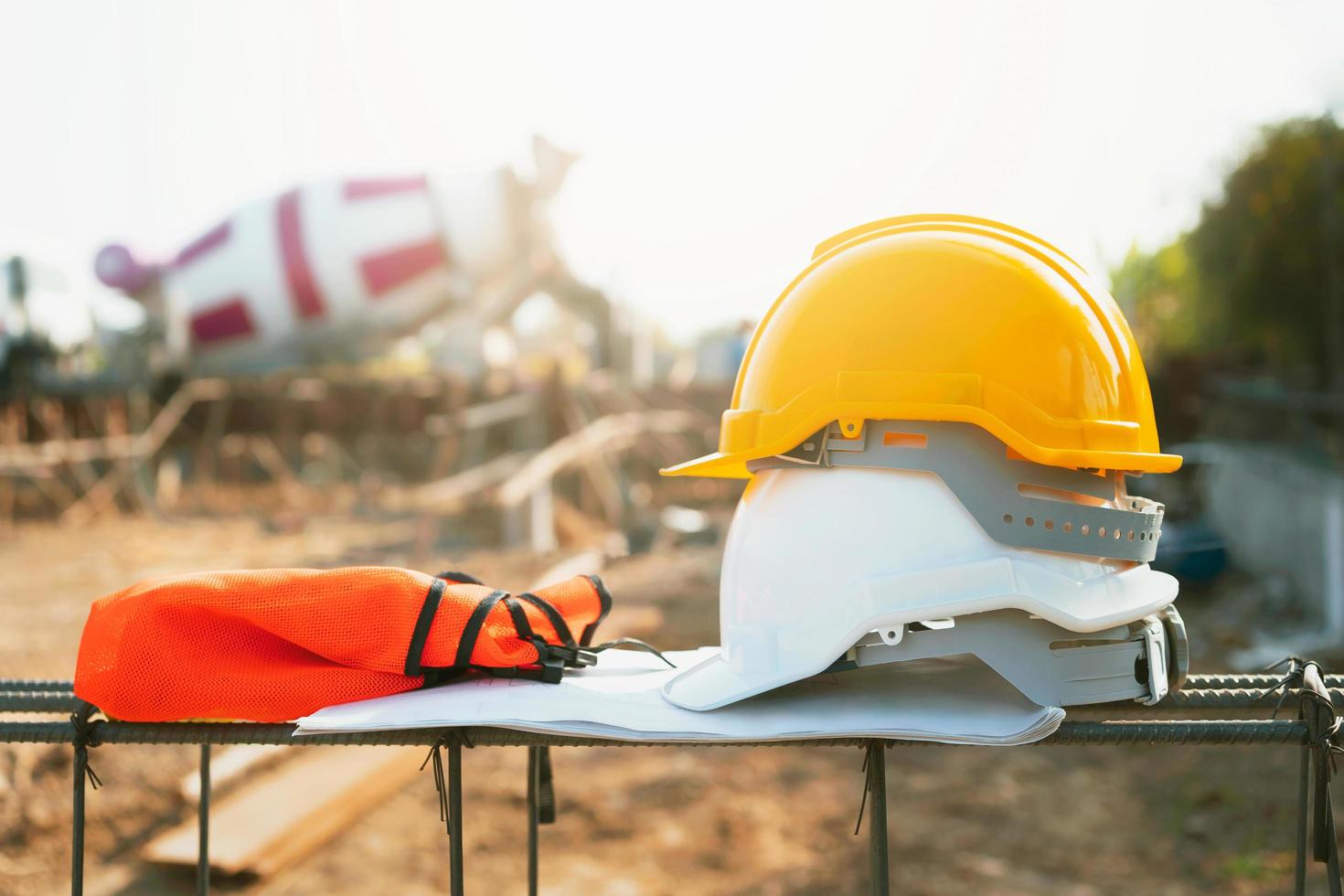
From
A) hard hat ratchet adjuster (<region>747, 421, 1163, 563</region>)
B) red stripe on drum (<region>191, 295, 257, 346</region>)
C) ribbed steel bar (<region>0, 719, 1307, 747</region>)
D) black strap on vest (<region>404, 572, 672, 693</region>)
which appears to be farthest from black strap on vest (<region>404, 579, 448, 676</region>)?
red stripe on drum (<region>191, 295, 257, 346</region>)

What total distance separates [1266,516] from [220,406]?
14292 mm

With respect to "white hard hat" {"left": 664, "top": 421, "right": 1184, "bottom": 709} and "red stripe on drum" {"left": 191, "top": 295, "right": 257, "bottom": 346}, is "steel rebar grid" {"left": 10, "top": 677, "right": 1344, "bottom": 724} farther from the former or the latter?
"red stripe on drum" {"left": 191, "top": 295, "right": 257, "bottom": 346}

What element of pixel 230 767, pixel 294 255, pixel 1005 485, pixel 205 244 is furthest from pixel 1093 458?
pixel 205 244

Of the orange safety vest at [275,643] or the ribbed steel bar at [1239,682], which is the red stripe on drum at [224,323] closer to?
the orange safety vest at [275,643]

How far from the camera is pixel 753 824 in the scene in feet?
15.0

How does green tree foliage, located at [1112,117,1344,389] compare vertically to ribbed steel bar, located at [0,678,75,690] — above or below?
above

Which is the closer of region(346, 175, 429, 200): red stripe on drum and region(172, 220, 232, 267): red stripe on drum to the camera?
region(346, 175, 429, 200): red stripe on drum

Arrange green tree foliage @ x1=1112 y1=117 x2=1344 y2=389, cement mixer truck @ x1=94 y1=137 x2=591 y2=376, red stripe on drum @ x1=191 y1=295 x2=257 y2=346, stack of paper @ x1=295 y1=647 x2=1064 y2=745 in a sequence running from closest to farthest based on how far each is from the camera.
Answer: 1. stack of paper @ x1=295 y1=647 x2=1064 y2=745
2. green tree foliage @ x1=1112 y1=117 x2=1344 y2=389
3. cement mixer truck @ x1=94 y1=137 x2=591 y2=376
4. red stripe on drum @ x1=191 y1=295 x2=257 y2=346

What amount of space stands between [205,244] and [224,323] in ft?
4.79

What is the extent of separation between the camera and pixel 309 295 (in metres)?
17.5

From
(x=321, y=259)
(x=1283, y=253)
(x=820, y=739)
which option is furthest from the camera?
(x=321, y=259)

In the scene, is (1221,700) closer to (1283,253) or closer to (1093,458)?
(1093,458)

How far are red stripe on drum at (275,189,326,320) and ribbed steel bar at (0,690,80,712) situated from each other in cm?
1705

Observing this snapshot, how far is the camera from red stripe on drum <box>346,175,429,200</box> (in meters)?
17.4
